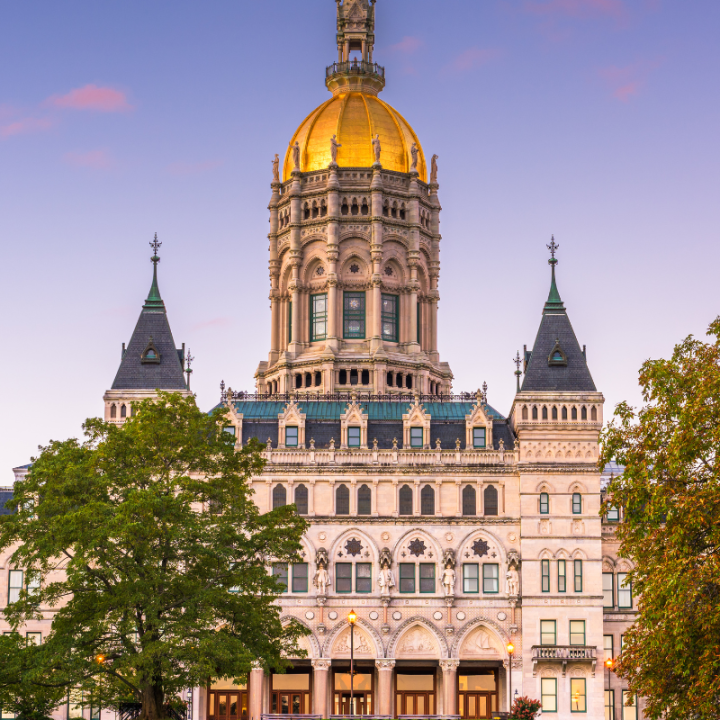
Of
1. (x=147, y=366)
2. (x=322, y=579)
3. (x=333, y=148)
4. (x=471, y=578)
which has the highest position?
(x=333, y=148)

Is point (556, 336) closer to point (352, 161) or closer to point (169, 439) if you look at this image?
point (352, 161)

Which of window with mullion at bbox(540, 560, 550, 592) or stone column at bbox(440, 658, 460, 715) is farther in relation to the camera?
window with mullion at bbox(540, 560, 550, 592)

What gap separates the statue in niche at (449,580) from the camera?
97.9 meters

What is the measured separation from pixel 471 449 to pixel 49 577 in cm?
3052

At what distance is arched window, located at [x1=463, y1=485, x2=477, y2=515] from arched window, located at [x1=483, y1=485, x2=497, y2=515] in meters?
0.72

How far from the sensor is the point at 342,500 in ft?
327

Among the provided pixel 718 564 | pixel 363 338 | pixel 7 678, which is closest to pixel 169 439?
A: pixel 7 678

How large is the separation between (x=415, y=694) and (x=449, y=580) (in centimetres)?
881

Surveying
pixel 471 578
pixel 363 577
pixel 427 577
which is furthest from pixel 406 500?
pixel 471 578

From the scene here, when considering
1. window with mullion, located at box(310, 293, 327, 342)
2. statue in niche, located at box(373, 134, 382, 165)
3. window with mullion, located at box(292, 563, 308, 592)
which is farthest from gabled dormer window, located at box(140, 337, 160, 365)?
statue in niche, located at box(373, 134, 382, 165)

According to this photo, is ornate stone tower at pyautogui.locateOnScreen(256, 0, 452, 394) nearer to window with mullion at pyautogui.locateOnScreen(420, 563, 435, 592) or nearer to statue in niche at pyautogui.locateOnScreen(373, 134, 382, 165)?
statue in niche at pyautogui.locateOnScreen(373, 134, 382, 165)

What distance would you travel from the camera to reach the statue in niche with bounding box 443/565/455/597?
97875 mm

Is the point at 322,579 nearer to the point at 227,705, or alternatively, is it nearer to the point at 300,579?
the point at 300,579

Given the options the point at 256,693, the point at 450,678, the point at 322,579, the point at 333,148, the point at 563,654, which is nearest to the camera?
the point at 563,654
